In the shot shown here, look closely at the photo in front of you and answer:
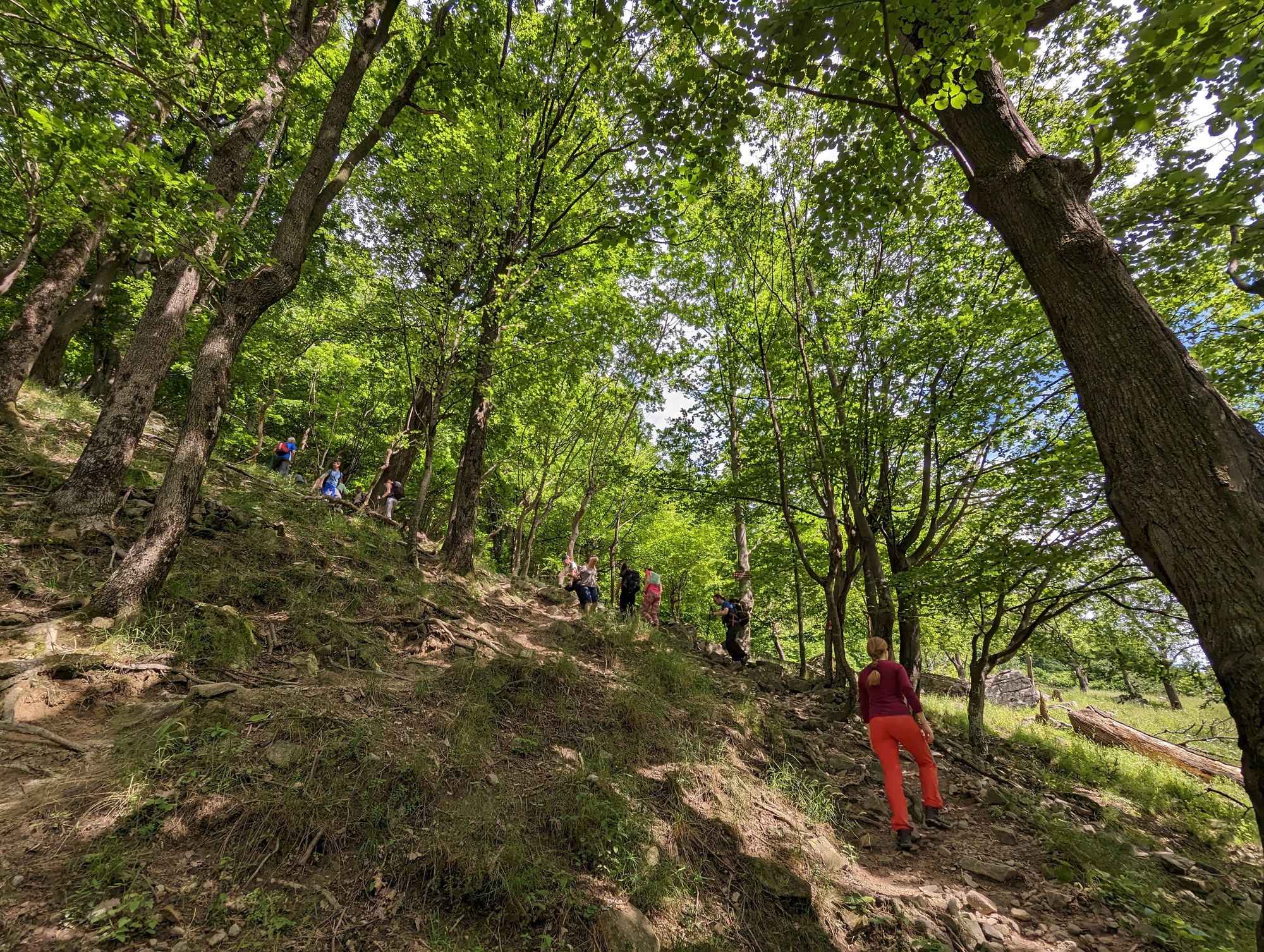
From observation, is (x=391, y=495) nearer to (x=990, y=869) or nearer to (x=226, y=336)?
(x=226, y=336)

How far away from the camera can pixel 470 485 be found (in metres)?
10.1

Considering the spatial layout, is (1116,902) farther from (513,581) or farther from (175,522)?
(513,581)

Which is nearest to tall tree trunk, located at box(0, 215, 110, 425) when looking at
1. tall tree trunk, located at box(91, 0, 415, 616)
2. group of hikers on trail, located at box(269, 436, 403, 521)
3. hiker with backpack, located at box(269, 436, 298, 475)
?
group of hikers on trail, located at box(269, 436, 403, 521)

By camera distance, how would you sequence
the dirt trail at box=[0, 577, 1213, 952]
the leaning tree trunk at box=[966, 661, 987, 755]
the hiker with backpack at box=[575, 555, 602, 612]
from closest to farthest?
the dirt trail at box=[0, 577, 1213, 952] → the leaning tree trunk at box=[966, 661, 987, 755] → the hiker with backpack at box=[575, 555, 602, 612]

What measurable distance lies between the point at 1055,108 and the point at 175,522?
13413mm

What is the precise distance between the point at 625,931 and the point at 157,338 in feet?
29.3

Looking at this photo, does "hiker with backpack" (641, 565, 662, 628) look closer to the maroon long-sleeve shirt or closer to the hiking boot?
the maroon long-sleeve shirt

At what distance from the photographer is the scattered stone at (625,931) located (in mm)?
2906

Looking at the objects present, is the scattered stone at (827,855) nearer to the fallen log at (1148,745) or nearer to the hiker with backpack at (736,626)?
the hiker with backpack at (736,626)

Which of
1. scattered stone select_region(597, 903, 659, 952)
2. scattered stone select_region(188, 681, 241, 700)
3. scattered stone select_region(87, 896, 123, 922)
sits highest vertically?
scattered stone select_region(188, 681, 241, 700)

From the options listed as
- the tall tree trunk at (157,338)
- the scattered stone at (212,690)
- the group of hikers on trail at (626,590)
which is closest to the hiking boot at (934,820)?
the scattered stone at (212,690)

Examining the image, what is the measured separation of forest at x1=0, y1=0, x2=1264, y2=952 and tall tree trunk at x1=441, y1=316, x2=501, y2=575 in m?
0.09

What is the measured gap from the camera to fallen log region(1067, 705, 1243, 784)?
10.3 m

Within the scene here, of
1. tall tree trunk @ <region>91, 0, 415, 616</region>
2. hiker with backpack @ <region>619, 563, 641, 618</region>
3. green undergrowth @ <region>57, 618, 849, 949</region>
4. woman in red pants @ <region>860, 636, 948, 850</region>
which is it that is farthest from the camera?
hiker with backpack @ <region>619, 563, 641, 618</region>
